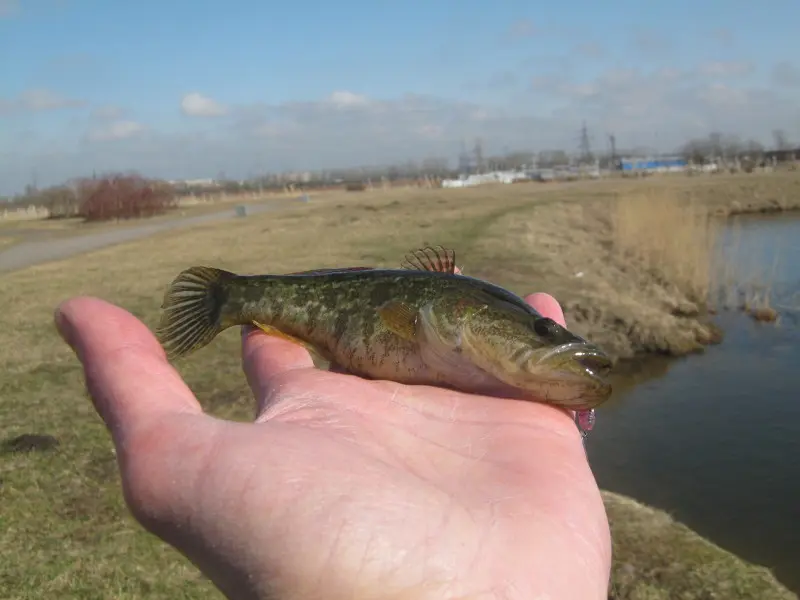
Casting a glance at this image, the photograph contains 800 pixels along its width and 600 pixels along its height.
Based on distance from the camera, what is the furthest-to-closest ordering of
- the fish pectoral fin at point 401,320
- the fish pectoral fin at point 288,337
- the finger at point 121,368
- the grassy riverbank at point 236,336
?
the grassy riverbank at point 236,336
the fish pectoral fin at point 288,337
the fish pectoral fin at point 401,320
the finger at point 121,368

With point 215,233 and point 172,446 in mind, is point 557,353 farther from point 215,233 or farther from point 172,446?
point 215,233

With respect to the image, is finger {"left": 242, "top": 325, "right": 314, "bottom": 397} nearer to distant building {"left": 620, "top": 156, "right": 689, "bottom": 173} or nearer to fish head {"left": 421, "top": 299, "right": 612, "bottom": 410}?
fish head {"left": 421, "top": 299, "right": 612, "bottom": 410}

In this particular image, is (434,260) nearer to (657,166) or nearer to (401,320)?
(401,320)

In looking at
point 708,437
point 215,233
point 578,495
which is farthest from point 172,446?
point 215,233

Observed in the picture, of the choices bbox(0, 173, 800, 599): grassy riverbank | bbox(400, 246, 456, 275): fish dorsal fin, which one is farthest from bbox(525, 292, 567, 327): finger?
bbox(0, 173, 800, 599): grassy riverbank

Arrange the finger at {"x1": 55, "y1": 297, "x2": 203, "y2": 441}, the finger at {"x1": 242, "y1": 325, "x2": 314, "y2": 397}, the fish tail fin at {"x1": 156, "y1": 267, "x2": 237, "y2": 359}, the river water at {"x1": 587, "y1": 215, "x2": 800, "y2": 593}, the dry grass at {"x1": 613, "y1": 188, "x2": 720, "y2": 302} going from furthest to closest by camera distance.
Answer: the dry grass at {"x1": 613, "y1": 188, "x2": 720, "y2": 302} → the river water at {"x1": 587, "y1": 215, "x2": 800, "y2": 593} → the fish tail fin at {"x1": 156, "y1": 267, "x2": 237, "y2": 359} → the finger at {"x1": 242, "y1": 325, "x2": 314, "y2": 397} → the finger at {"x1": 55, "y1": 297, "x2": 203, "y2": 441}

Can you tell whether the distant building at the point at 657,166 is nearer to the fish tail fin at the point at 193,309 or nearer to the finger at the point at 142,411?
the fish tail fin at the point at 193,309

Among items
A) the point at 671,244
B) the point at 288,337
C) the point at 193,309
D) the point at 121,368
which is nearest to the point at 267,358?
the point at 288,337

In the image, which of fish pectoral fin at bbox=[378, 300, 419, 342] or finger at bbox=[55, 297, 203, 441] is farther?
fish pectoral fin at bbox=[378, 300, 419, 342]

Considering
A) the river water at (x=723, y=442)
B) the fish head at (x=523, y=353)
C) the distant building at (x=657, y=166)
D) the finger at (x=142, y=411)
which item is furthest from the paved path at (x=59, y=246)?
the distant building at (x=657, y=166)
